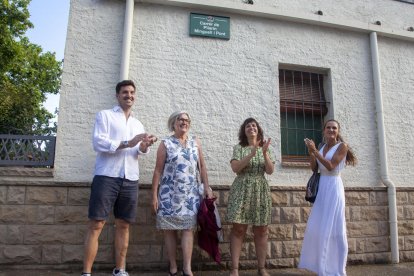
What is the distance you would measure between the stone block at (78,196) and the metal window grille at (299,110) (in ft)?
9.29

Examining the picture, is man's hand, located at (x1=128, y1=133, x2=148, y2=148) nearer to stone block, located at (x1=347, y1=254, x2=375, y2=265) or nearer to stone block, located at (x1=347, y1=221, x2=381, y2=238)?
stone block, located at (x1=347, y1=221, x2=381, y2=238)

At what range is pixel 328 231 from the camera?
3859 mm

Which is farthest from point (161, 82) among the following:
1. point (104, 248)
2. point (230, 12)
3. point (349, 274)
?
point (349, 274)

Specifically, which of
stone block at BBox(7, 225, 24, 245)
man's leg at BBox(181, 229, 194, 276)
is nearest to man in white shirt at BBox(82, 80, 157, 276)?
man's leg at BBox(181, 229, 194, 276)

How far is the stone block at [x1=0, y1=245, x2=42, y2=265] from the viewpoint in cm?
405

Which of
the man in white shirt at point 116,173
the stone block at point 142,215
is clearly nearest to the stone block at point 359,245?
the stone block at point 142,215

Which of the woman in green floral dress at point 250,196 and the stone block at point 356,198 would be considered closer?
the woman in green floral dress at point 250,196

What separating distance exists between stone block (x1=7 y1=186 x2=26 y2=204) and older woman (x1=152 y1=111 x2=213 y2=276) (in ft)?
5.48

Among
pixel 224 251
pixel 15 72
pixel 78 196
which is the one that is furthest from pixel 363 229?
pixel 15 72

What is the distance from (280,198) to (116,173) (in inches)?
94.6

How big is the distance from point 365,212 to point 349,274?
1.09 metres

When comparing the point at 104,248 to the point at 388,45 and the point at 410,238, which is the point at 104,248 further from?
the point at 388,45

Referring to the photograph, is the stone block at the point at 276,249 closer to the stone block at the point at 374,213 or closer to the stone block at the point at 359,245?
the stone block at the point at 359,245

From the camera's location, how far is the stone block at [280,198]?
4.83 metres
